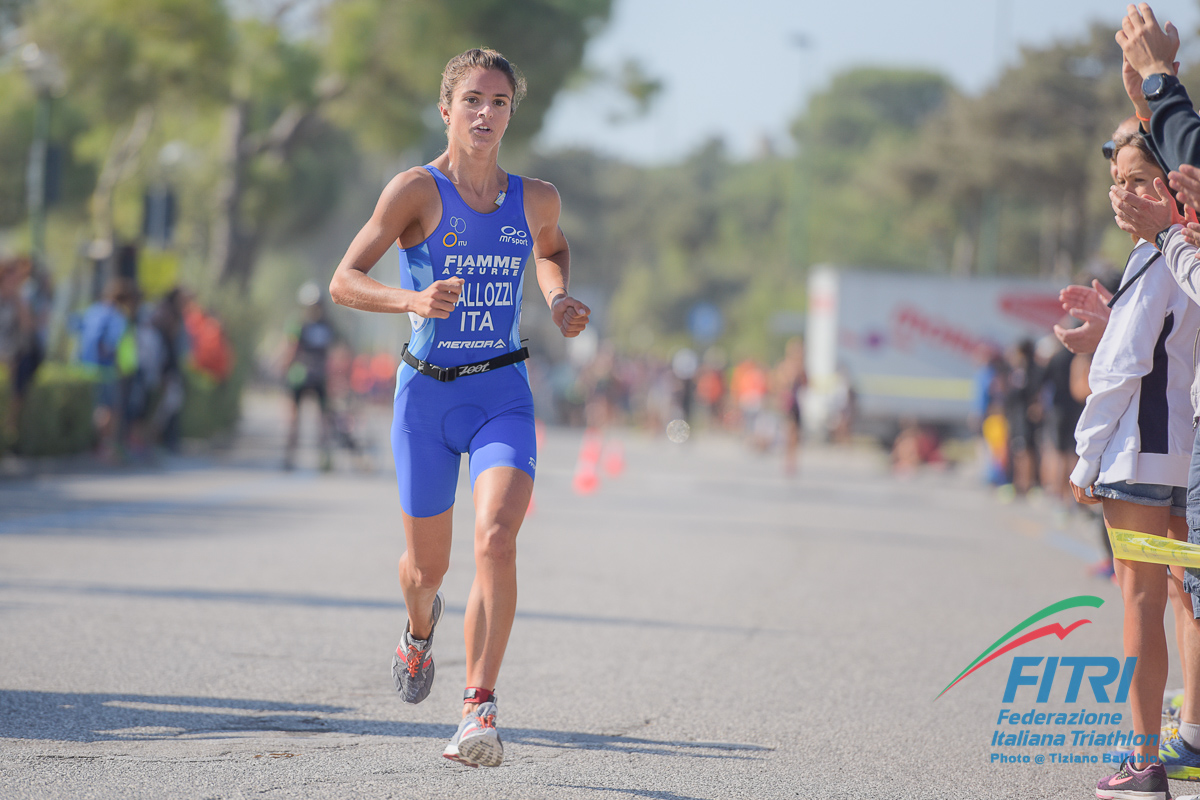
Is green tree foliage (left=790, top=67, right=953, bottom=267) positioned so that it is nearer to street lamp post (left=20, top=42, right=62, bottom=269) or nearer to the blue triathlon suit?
street lamp post (left=20, top=42, right=62, bottom=269)

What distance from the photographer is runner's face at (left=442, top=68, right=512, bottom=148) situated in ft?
16.2

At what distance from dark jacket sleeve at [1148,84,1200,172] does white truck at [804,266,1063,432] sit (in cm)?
2503

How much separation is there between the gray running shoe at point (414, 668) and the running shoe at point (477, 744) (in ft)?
2.46

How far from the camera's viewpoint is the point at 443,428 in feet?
16.2

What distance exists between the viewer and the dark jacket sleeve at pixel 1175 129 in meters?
4.02

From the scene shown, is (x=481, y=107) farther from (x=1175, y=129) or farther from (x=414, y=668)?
(x=1175, y=129)

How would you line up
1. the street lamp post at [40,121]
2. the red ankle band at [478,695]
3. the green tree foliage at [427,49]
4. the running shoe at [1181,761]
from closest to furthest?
1. the red ankle band at [478,695]
2. the running shoe at [1181,761]
3. the street lamp post at [40,121]
4. the green tree foliage at [427,49]

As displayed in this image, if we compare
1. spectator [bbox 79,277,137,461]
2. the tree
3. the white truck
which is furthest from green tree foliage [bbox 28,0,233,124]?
the white truck

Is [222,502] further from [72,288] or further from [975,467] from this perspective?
[975,467]

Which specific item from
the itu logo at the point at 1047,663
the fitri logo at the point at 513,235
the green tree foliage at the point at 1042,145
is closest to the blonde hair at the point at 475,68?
the fitri logo at the point at 513,235

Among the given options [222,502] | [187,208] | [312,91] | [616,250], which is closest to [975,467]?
[312,91]

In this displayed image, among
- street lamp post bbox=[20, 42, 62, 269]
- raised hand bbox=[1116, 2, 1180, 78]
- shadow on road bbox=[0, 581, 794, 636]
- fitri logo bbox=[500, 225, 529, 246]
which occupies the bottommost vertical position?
shadow on road bbox=[0, 581, 794, 636]

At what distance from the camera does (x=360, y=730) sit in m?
5.25

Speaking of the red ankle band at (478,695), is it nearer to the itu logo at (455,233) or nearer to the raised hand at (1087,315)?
the itu logo at (455,233)
